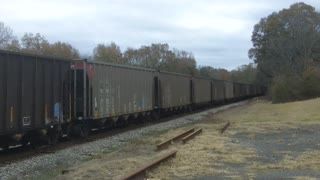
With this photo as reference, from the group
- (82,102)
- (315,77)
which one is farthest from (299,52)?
(82,102)

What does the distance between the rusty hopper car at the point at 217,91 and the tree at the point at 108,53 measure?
51543mm

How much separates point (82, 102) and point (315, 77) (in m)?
53.9

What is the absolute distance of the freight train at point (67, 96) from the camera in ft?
49.8

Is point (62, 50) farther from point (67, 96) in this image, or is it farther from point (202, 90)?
point (67, 96)

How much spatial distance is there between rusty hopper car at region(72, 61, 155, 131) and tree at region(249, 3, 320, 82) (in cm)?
5436

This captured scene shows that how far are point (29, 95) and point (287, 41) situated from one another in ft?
268

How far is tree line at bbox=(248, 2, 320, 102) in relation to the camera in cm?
7050

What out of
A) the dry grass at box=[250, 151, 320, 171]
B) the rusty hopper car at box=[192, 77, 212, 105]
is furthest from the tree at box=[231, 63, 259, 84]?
the dry grass at box=[250, 151, 320, 171]

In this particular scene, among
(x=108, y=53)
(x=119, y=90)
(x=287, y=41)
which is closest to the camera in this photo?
(x=119, y=90)

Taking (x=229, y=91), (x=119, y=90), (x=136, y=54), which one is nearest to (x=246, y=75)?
(x=136, y=54)

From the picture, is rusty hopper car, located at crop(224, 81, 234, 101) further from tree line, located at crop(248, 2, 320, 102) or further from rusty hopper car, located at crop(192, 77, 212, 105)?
rusty hopper car, located at crop(192, 77, 212, 105)

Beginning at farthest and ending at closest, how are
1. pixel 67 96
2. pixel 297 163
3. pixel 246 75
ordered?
pixel 246 75
pixel 67 96
pixel 297 163

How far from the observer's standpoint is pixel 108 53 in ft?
383

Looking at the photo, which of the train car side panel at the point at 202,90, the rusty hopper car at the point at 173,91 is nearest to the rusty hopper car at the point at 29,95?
the rusty hopper car at the point at 173,91
